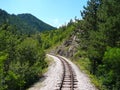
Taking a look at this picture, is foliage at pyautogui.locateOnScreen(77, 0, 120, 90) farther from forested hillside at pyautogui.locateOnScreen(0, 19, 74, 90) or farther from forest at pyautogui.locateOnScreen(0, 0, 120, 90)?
forested hillside at pyautogui.locateOnScreen(0, 19, 74, 90)

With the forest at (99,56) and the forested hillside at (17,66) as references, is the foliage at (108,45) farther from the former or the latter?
the forested hillside at (17,66)

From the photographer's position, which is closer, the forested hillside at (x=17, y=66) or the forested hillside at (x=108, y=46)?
the forested hillside at (x=108, y=46)

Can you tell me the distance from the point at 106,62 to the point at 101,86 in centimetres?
261

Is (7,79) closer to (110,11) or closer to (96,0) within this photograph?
(110,11)

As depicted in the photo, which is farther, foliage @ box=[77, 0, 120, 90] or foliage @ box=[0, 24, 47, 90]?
foliage @ box=[0, 24, 47, 90]

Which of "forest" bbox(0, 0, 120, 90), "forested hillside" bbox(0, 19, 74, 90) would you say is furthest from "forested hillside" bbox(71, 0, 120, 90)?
"forested hillside" bbox(0, 19, 74, 90)

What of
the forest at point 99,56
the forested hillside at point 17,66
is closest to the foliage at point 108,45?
the forest at point 99,56

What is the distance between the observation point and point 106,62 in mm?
26703

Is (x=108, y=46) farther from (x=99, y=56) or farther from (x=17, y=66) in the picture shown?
(x=17, y=66)

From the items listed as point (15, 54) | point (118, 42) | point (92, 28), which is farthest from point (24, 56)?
point (118, 42)

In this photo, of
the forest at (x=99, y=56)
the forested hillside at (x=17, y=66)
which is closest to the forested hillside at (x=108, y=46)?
the forest at (x=99, y=56)

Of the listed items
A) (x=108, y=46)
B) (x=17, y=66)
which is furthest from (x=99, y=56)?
(x=17, y=66)

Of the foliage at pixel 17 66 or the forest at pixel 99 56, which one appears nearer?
the forest at pixel 99 56

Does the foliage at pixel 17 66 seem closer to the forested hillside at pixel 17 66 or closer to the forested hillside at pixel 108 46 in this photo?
the forested hillside at pixel 17 66
